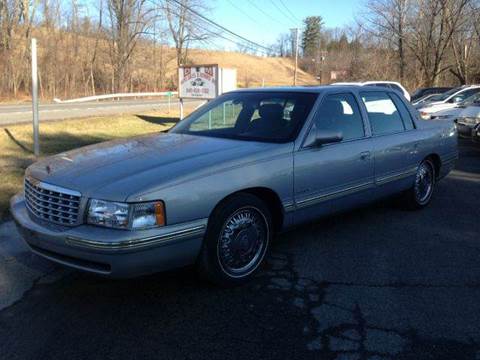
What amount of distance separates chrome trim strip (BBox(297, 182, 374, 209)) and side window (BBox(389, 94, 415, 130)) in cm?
118

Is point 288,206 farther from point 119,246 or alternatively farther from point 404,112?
point 404,112

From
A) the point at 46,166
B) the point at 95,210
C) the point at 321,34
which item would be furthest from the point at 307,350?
the point at 321,34

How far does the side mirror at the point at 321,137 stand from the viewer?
4.44m

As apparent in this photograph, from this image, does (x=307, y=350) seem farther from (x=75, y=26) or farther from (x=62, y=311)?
(x=75, y=26)

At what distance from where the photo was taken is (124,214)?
331 centimetres

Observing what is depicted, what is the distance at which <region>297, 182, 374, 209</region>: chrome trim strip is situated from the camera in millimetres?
4465

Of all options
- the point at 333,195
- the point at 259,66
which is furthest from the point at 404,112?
the point at 259,66

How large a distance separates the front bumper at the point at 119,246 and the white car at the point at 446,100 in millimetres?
14382

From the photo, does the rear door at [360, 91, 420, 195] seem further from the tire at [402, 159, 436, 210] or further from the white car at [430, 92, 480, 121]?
the white car at [430, 92, 480, 121]

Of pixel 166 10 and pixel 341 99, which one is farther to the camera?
pixel 166 10

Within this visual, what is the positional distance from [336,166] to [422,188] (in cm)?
217

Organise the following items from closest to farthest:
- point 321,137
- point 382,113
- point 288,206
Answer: point 288,206
point 321,137
point 382,113

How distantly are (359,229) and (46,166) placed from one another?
336cm

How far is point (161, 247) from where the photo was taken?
340 cm
